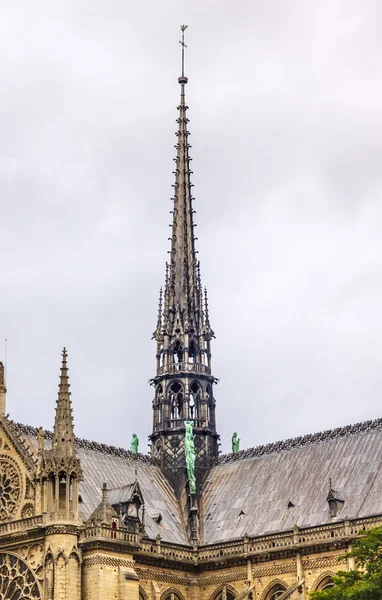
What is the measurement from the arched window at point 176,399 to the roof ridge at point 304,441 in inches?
161

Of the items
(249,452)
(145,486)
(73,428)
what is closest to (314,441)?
(249,452)

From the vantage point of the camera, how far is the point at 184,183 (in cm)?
9394

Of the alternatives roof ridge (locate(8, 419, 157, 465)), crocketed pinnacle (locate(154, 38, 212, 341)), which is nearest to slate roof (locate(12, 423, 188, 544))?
roof ridge (locate(8, 419, 157, 465))

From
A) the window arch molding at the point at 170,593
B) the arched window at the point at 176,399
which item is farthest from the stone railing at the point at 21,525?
the arched window at the point at 176,399

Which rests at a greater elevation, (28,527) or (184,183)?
(184,183)

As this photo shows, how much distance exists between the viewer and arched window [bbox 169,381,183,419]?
283 ft

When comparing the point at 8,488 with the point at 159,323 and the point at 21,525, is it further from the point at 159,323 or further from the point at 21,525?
the point at 159,323

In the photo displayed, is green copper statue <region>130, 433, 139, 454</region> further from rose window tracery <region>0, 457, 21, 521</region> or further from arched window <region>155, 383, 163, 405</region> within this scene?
rose window tracery <region>0, 457, 21, 521</region>

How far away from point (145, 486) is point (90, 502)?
7.23m

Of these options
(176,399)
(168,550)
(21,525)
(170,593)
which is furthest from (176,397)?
(21,525)

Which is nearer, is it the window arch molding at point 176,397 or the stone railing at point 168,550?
the stone railing at point 168,550

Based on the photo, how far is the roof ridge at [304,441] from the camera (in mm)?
77875

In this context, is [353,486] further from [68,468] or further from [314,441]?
[68,468]

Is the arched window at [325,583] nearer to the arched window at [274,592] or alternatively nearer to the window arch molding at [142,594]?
the arched window at [274,592]
